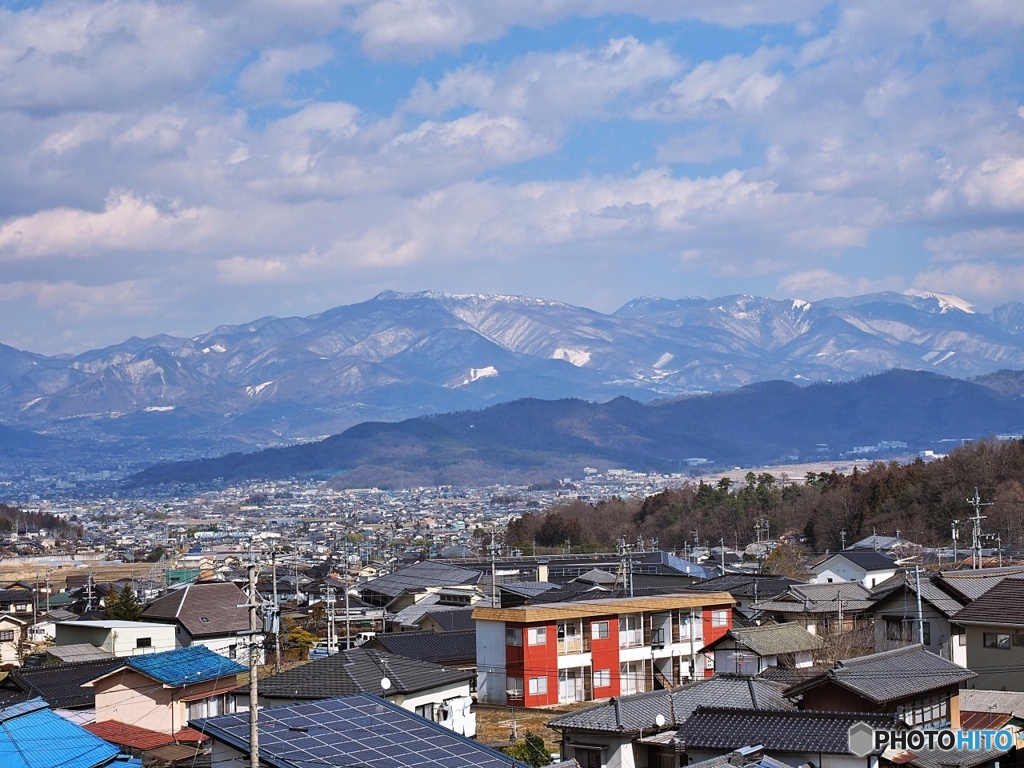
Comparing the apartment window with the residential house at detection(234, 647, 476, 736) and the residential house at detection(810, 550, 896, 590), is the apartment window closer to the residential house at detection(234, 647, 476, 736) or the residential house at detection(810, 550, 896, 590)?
the residential house at detection(234, 647, 476, 736)

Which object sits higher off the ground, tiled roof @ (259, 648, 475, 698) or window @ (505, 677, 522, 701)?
tiled roof @ (259, 648, 475, 698)

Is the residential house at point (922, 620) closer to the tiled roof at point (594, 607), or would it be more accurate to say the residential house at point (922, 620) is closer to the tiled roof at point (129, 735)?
the tiled roof at point (594, 607)

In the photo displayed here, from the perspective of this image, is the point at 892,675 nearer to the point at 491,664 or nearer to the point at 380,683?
the point at 380,683

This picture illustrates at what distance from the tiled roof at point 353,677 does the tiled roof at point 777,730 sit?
173 inches

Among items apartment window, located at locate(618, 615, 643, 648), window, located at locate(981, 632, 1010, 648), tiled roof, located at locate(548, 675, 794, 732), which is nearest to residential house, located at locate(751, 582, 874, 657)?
window, located at locate(981, 632, 1010, 648)

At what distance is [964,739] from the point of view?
12875 mm

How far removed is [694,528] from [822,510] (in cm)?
828

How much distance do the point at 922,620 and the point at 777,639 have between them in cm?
243

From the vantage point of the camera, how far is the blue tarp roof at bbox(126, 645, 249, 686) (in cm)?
1738

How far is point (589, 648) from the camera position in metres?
21.5

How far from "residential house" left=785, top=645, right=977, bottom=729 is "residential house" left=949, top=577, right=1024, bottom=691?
3690 mm

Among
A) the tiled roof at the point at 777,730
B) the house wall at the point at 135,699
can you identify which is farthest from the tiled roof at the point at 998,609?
the house wall at the point at 135,699

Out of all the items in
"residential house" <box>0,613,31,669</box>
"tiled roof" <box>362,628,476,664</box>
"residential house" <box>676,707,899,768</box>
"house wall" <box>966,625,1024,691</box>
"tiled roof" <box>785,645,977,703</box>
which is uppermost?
"tiled roof" <box>785,645,977,703</box>

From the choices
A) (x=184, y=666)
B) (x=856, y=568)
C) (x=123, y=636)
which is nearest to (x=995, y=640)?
(x=184, y=666)
